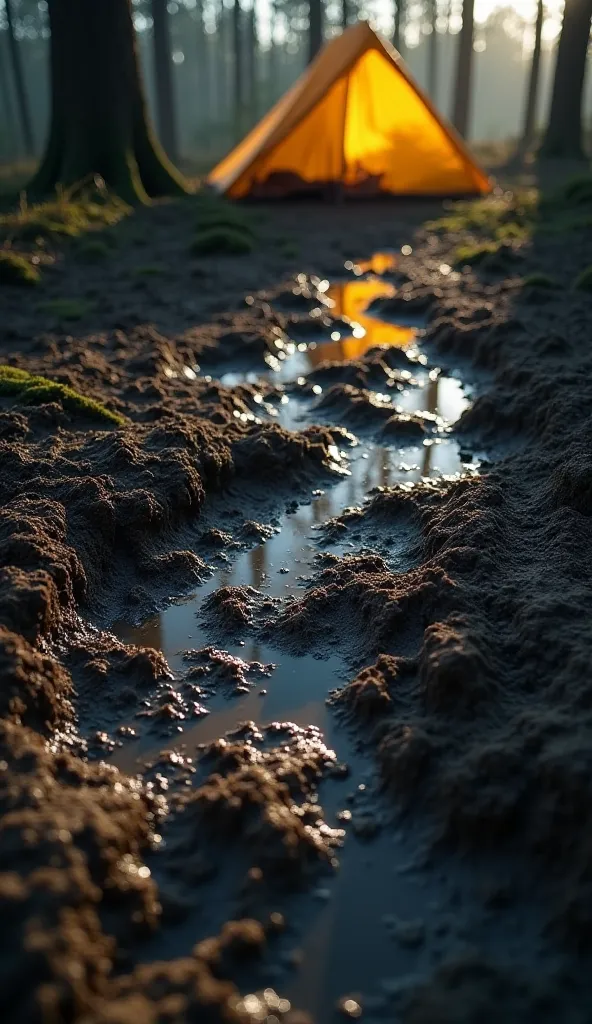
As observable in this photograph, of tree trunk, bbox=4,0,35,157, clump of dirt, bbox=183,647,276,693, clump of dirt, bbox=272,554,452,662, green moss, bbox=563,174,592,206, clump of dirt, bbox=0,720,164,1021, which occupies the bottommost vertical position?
clump of dirt, bbox=0,720,164,1021

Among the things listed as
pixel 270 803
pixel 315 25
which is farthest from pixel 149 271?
pixel 315 25

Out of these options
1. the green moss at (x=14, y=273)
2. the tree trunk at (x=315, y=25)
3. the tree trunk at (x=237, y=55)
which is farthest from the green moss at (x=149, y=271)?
→ the tree trunk at (x=237, y=55)

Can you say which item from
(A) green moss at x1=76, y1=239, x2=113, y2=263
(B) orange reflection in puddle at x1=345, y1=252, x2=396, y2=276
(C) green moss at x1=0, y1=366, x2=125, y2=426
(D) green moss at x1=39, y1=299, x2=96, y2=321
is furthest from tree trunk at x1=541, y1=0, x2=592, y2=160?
(C) green moss at x1=0, y1=366, x2=125, y2=426

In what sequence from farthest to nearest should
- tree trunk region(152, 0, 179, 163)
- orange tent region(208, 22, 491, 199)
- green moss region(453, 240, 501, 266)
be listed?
tree trunk region(152, 0, 179, 163) < orange tent region(208, 22, 491, 199) < green moss region(453, 240, 501, 266)

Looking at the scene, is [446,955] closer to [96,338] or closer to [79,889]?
[79,889]

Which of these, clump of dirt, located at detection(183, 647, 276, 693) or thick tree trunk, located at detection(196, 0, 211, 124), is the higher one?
thick tree trunk, located at detection(196, 0, 211, 124)

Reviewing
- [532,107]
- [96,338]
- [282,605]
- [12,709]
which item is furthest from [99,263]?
[532,107]

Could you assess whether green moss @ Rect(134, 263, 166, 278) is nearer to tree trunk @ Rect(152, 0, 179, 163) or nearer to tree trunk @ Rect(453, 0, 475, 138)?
tree trunk @ Rect(152, 0, 179, 163)
